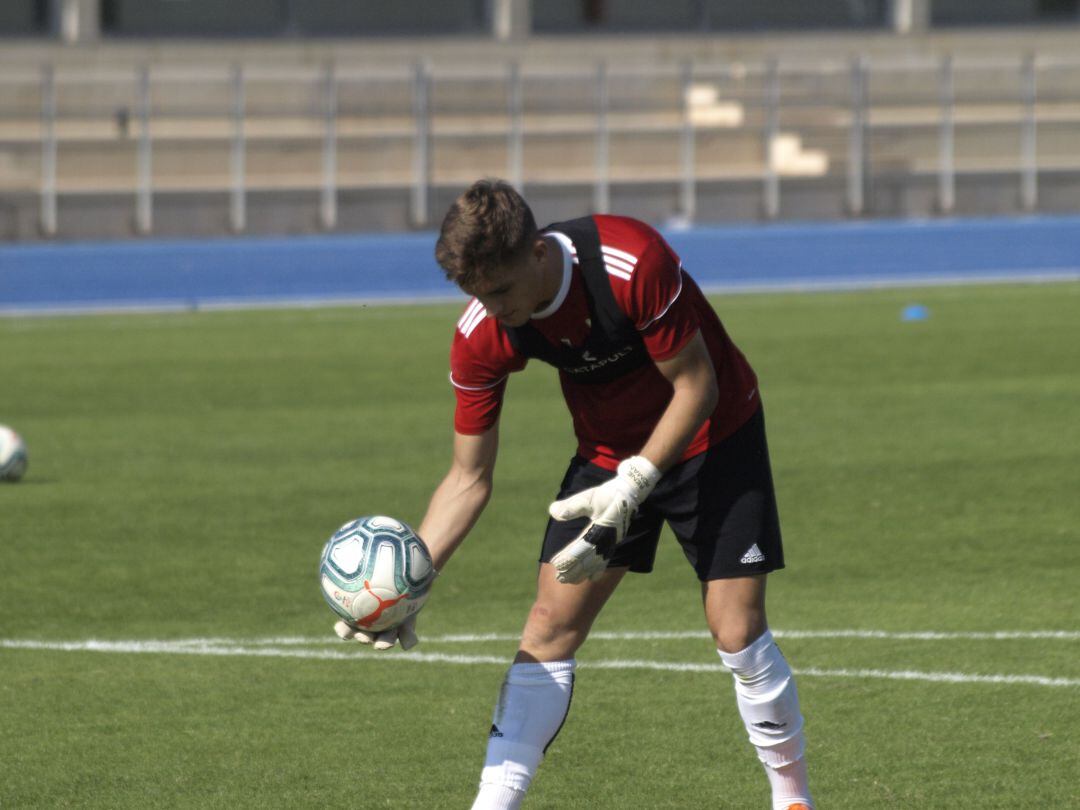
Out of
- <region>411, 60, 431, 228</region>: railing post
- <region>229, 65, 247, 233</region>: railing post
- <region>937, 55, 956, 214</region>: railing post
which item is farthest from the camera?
<region>937, 55, 956, 214</region>: railing post

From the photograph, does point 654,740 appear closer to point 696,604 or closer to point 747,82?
point 696,604

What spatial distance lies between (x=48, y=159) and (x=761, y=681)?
2508 centimetres

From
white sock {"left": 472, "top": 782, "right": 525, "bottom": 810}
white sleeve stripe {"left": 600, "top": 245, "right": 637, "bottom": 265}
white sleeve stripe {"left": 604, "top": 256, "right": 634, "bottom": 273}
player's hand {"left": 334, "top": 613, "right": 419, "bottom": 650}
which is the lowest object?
white sock {"left": 472, "top": 782, "right": 525, "bottom": 810}

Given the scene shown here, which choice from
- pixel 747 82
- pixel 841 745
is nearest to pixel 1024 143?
pixel 747 82

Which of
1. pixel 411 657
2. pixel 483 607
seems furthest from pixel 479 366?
pixel 483 607

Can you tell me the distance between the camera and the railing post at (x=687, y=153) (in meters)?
29.7

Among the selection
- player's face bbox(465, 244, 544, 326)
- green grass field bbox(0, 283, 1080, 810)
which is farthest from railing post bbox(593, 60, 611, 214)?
player's face bbox(465, 244, 544, 326)

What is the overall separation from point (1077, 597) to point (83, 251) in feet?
63.3

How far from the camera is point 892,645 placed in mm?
7293

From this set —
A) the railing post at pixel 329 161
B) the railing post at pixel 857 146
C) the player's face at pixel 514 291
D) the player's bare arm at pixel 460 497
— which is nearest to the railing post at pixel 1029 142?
the railing post at pixel 857 146

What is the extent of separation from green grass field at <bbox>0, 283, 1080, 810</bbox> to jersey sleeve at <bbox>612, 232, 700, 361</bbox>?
1502mm

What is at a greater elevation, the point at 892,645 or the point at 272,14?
the point at 272,14

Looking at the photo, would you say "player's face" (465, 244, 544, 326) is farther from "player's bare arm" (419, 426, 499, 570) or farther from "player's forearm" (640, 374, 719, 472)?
"player's bare arm" (419, 426, 499, 570)

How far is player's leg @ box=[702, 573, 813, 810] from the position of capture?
16.5 feet
